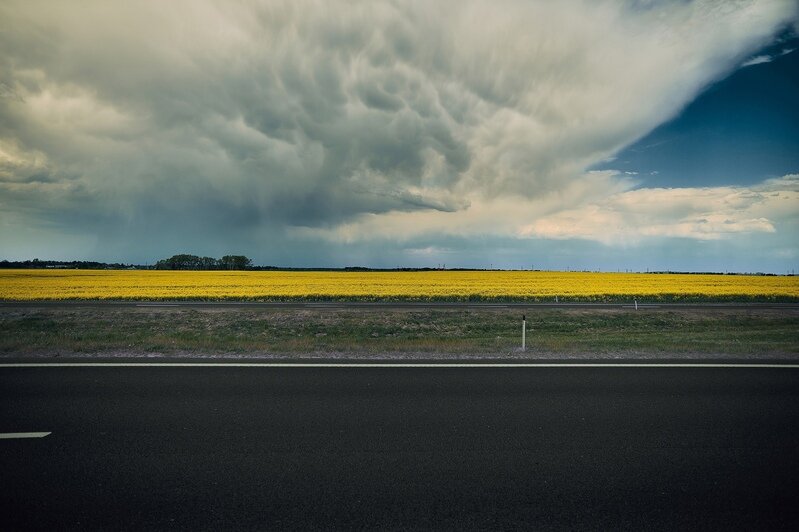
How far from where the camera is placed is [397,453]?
4.34 metres

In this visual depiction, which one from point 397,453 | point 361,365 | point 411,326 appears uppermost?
point 361,365

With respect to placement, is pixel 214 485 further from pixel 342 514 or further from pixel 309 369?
pixel 309 369

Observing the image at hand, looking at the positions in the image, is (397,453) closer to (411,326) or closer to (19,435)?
(19,435)

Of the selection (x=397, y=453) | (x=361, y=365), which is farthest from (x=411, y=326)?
(x=397, y=453)

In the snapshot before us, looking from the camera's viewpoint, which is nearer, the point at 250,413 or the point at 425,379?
the point at 250,413

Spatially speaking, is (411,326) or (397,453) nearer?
(397,453)

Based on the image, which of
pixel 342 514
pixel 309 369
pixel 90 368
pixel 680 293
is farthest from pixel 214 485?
pixel 680 293

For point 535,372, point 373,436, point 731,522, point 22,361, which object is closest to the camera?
point 731,522

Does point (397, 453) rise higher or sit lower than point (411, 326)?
higher

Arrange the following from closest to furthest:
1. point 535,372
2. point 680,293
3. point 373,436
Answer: point 373,436 < point 535,372 < point 680,293

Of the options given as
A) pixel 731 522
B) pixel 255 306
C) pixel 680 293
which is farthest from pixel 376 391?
pixel 680 293

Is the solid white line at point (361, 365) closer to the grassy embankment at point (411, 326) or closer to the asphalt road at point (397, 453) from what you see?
the asphalt road at point (397, 453)

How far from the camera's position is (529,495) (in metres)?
3.62

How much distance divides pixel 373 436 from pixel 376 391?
5.26 ft
